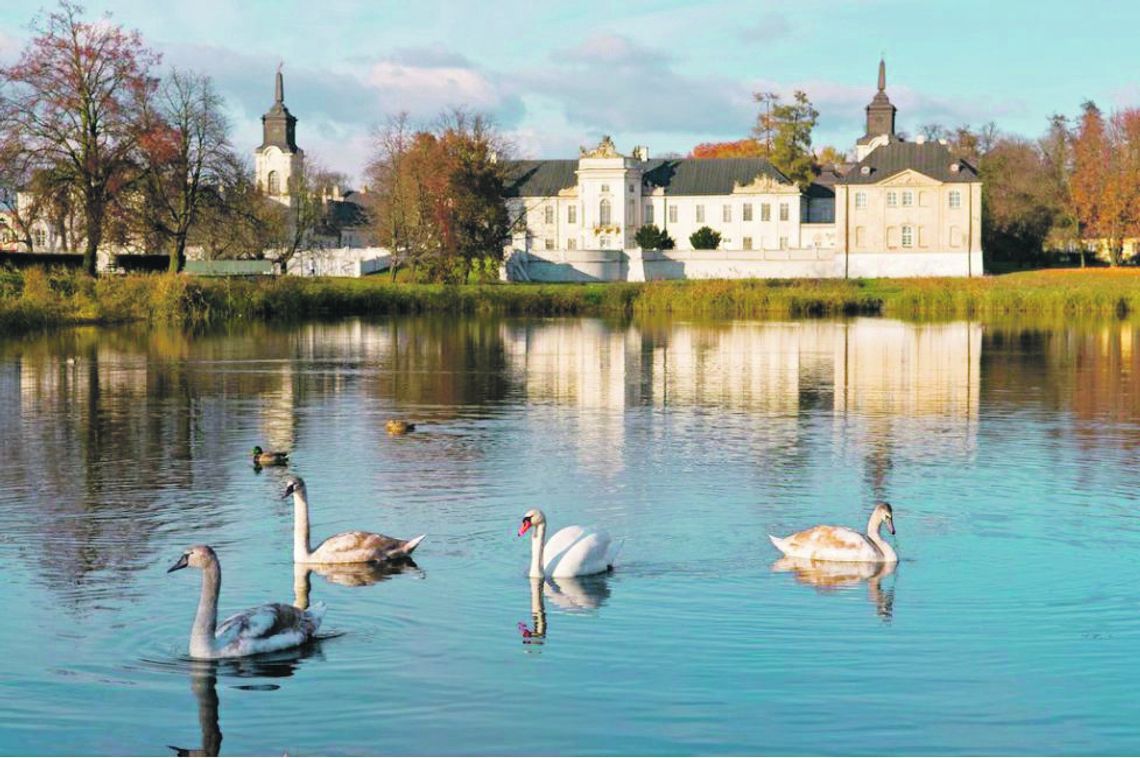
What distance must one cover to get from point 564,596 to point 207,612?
376cm

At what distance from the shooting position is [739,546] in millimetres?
17062

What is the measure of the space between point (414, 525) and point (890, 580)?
5.81 m

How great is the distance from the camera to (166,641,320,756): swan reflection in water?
11.5m

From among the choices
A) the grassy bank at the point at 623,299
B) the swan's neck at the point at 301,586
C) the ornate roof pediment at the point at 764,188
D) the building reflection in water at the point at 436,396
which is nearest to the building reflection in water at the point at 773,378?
the building reflection in water at the point at 436,396

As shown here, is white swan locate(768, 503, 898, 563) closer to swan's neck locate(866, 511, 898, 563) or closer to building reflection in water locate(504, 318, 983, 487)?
swan's neck locate(866, 511, 898, 563)

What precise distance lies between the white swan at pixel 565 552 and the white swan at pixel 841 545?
2.01 m

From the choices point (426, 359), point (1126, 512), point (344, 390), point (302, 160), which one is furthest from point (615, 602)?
point (302, 160)

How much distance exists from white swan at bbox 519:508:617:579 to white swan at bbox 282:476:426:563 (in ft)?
4.51

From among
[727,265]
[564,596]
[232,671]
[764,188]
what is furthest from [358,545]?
[764,188]

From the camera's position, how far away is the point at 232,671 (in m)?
12.4

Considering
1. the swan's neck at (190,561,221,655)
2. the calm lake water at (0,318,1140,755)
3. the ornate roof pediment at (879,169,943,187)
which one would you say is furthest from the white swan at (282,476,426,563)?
the ornate roof pediment at (879,169,943,187)

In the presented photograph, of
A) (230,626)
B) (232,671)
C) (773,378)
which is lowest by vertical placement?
(232,671)

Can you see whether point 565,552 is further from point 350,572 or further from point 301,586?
point 301,586

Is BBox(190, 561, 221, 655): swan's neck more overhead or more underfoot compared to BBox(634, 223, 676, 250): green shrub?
more underfoot
